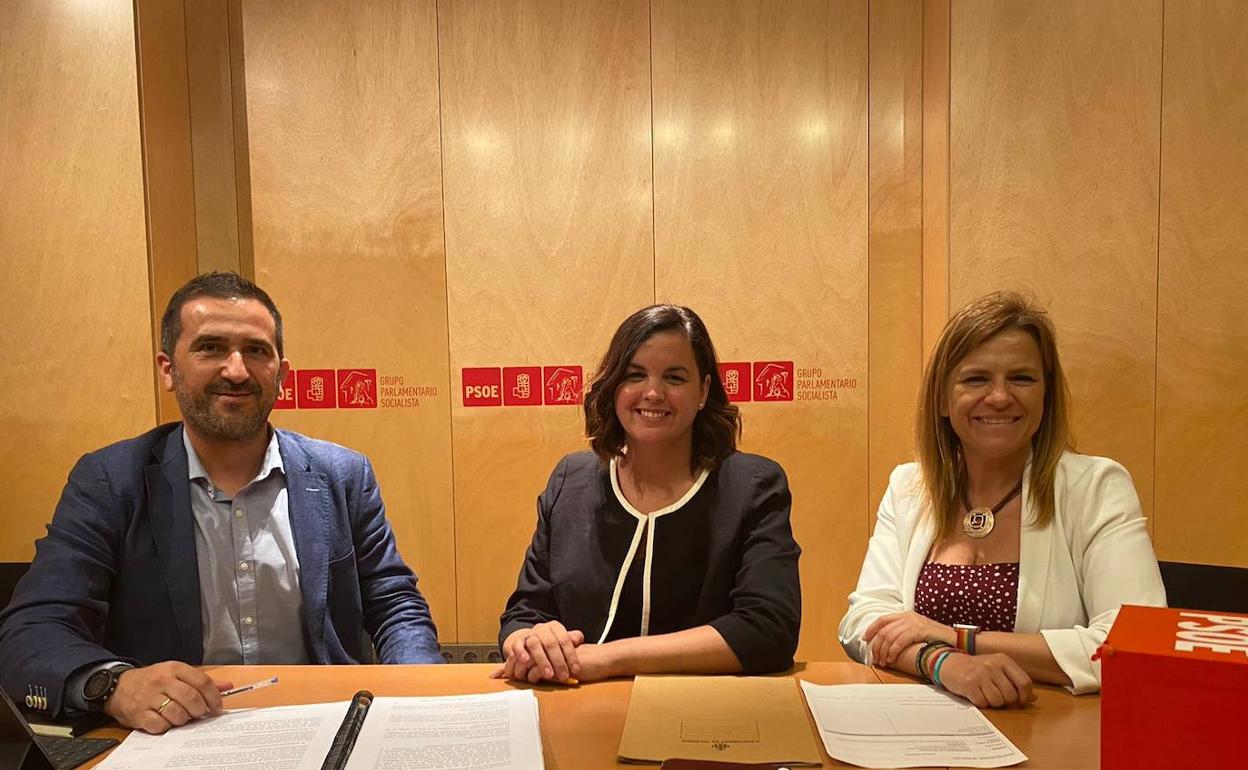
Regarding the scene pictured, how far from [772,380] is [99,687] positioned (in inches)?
116

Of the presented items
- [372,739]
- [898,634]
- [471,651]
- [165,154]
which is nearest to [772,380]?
[471,651]

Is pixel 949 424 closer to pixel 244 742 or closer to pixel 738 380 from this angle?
pixel 244 742

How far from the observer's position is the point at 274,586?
2.06 meters

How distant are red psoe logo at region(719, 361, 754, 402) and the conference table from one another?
2224 millimetres

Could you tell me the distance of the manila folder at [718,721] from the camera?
1335 mm

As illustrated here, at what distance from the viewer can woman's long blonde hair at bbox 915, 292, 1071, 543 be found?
6.55 feet

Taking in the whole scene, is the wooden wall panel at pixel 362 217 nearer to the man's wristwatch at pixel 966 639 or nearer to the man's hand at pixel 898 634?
the man's hand at pixel 898 634

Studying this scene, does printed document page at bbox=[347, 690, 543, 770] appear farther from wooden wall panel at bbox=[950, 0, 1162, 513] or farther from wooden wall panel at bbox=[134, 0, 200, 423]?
wooden wall panel at bbox=[950, 0, 1162, 513]

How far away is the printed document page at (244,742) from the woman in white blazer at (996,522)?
103 cm

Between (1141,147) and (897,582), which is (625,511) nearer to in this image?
(897,582)

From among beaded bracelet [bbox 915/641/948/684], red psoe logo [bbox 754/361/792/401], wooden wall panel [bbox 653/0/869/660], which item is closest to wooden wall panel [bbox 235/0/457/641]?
wooden wall panel [bbox 653/0/869/660]

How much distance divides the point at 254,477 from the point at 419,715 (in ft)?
2.99

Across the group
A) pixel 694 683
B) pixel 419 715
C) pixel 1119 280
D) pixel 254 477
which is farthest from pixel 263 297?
pixel 1119 280

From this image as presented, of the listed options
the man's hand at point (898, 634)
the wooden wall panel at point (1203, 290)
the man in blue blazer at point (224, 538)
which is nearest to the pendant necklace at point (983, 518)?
the man's hand at point (898, 634)
